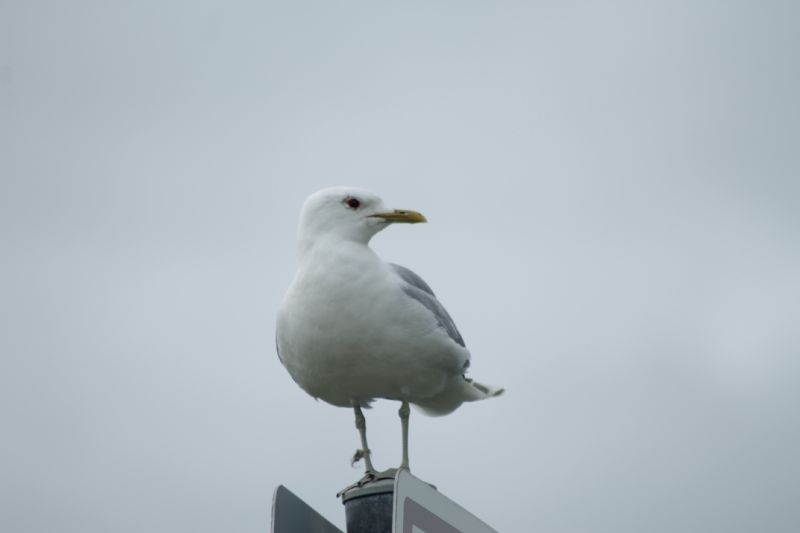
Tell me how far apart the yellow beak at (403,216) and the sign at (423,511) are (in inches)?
96.7

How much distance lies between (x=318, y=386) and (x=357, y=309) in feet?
1.95

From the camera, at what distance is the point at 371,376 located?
5.92m

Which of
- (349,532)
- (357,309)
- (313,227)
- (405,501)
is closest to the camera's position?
(405,501)

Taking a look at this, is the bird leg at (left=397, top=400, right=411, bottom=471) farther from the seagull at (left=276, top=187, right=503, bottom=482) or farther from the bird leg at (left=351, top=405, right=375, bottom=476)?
the bird leg at (left=351, top=405, right=375, bottom=476)

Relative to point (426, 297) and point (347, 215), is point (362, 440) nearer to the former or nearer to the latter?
point (426, 297)

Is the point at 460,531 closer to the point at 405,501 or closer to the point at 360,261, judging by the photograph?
the point at 405,501

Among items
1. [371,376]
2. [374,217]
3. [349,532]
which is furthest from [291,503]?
[374,217]

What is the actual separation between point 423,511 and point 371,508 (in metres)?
0.93

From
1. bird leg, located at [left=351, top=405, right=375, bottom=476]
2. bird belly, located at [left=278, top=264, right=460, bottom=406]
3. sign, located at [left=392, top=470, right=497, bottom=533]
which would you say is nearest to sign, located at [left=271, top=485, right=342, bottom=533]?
sign, located at [left=392, top=470, right=497, bottom=533]

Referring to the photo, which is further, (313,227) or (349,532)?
(313,227)

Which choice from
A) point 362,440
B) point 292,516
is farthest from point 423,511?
point 362,440

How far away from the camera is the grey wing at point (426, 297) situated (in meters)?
6.28

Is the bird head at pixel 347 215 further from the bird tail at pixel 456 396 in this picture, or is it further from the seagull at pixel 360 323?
the bird tail at pixel 456 396

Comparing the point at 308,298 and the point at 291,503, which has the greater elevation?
the point at 308,298
